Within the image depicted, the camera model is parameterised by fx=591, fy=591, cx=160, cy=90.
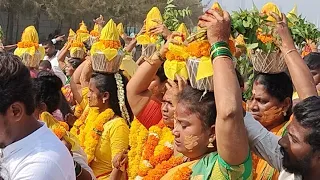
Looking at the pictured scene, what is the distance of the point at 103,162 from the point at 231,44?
2322 millimetres

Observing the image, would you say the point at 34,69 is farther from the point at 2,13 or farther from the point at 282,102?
the point at 2,13

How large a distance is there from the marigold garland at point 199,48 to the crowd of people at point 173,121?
2 centimetres

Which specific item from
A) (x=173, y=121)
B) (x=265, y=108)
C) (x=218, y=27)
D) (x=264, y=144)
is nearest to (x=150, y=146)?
(x=173, y=121)

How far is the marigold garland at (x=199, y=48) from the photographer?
291 centimetres

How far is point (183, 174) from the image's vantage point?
287cm

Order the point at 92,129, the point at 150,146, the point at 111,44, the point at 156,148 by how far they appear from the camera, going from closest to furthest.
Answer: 1. the point at 156,148
2. the point at 150,146
3. the point at 92,129
4. the point at 111,44

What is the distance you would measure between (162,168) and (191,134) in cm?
78

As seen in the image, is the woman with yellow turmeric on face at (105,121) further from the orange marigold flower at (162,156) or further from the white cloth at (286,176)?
the white cloth at (286,176)

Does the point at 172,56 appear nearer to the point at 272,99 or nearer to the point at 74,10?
the point at 272,99

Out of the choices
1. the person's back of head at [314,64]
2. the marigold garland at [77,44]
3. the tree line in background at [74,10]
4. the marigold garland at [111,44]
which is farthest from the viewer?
the tree line in background at [74,10]

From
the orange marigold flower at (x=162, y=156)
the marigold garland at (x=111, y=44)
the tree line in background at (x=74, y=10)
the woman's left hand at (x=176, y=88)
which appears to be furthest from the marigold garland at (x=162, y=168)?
the tree line in background at (x=74, y=10)

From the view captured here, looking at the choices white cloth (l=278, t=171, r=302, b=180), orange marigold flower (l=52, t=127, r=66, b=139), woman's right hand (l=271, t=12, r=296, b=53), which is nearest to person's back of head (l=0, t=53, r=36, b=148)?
orange marigold flower (l=52, t=127, r=66, b=139)

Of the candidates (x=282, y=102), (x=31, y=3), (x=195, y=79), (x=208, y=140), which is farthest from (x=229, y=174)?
(x=31, y=3)

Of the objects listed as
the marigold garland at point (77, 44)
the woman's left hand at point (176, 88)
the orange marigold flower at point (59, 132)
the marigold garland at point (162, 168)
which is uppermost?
the woman's left hand at point (176, 88)
